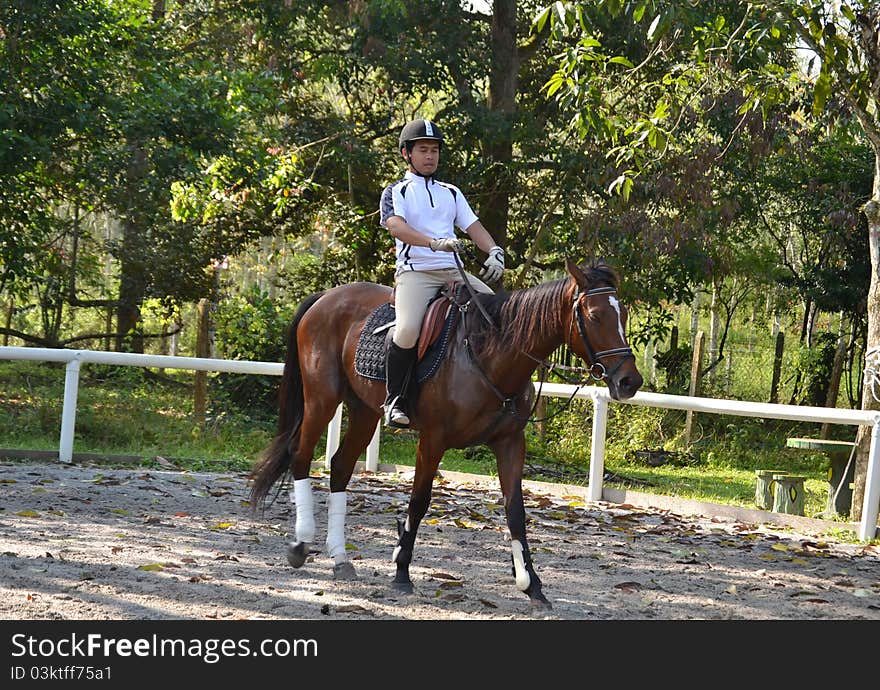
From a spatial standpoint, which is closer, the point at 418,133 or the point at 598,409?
the point at 418,133

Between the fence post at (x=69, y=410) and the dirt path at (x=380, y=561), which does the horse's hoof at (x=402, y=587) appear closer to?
the dirt path at (x=380, y=561)

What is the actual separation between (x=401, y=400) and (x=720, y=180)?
27.8ft

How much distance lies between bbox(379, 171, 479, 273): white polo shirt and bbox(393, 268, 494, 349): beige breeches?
44 mm

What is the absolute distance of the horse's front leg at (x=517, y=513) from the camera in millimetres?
5254

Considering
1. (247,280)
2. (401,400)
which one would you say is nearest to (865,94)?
(401,400)

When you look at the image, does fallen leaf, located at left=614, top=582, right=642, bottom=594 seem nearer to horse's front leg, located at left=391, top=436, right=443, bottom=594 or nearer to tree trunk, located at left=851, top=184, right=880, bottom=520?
horse's front leg, located at left=391, top=436, right=443, bottom=594

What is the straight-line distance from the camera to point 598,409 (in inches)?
366

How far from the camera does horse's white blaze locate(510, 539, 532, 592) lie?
5.25 metres

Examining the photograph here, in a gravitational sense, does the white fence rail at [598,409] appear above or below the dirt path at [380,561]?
above

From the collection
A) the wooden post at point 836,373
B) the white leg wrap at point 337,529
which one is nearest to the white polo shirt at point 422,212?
the white leg wrap at point 337,529

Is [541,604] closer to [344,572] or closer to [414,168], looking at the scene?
[344,572]

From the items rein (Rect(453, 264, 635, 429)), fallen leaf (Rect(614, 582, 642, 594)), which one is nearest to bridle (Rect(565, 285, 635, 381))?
rein (Rect(453, 264, 635, 429))

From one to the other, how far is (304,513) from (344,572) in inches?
22.2

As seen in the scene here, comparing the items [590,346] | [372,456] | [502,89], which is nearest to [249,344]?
[372,456]
